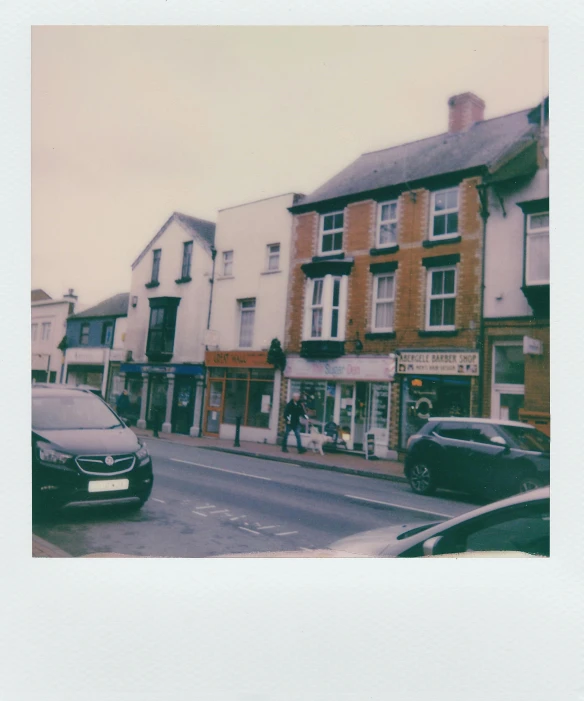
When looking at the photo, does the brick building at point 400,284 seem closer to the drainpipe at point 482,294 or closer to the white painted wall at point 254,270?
the drainpipe at point 482,294

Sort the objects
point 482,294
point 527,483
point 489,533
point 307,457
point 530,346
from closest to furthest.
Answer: point 489,533 → point 527,483 → point 530,346 → point 482,294 → point 307,457

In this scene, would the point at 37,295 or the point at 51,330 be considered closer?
the point at 37,295

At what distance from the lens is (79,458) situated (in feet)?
14.4

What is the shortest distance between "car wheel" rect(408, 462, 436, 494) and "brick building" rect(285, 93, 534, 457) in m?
0.22

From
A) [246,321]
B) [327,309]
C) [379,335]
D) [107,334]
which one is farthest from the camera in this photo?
[107,334]

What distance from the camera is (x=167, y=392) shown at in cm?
530

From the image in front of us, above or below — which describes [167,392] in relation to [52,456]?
above

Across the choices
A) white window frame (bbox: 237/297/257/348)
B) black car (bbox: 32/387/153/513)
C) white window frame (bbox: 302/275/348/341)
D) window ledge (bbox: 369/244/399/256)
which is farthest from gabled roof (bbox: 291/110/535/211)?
black car (bbox: 32/387/153/513)

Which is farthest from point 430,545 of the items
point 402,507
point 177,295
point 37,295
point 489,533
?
point 37,295

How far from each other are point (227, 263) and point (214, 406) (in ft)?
4.60

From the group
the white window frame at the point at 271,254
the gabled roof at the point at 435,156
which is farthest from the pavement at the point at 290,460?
the gabled roof at the point at 435,156

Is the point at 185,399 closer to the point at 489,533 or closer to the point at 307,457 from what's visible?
the point at 307,457

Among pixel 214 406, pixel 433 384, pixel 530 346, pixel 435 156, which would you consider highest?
pixel 435 156

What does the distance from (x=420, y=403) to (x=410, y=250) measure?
1.31m
